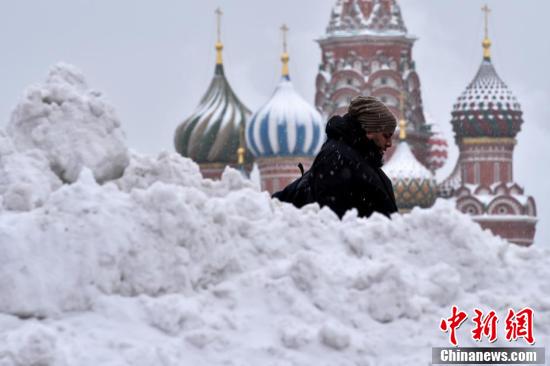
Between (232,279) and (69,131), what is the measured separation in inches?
34.8

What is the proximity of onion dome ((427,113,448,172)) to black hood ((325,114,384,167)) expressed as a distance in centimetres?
5099

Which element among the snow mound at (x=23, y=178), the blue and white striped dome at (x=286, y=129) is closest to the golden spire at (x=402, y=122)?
the blue and white striped dome at (x=286, y=129)

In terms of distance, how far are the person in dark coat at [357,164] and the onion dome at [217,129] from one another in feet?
161

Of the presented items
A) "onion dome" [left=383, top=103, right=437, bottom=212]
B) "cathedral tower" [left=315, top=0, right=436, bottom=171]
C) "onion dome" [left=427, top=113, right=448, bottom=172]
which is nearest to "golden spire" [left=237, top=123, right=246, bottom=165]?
"cathedral tower" [left=315, top=0, right=436, bottom=171]

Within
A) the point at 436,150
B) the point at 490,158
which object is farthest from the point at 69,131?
the point at 436,150

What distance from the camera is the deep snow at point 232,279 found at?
469 centimetres

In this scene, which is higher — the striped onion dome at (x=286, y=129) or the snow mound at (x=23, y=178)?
the striped onion dome at (x=286, y=129)

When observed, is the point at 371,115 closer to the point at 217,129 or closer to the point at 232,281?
the point at 232,281

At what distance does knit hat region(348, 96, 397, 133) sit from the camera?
5641 millimetres

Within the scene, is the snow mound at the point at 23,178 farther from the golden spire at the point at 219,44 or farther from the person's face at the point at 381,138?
the golden spire at the point at 219,44

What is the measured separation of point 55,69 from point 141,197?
1.00 m

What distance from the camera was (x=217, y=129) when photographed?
55.0 meters

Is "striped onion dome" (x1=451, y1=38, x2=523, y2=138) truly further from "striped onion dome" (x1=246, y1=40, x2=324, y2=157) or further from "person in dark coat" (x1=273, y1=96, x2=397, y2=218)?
"person in dark coat" (x1=273, y1=96, x2=397, y2=218)

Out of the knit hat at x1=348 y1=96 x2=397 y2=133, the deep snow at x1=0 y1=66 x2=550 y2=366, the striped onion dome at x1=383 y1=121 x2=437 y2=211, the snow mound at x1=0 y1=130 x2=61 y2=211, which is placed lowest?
the deep snow at x1=0 y1=66 x2=550 y2=366
